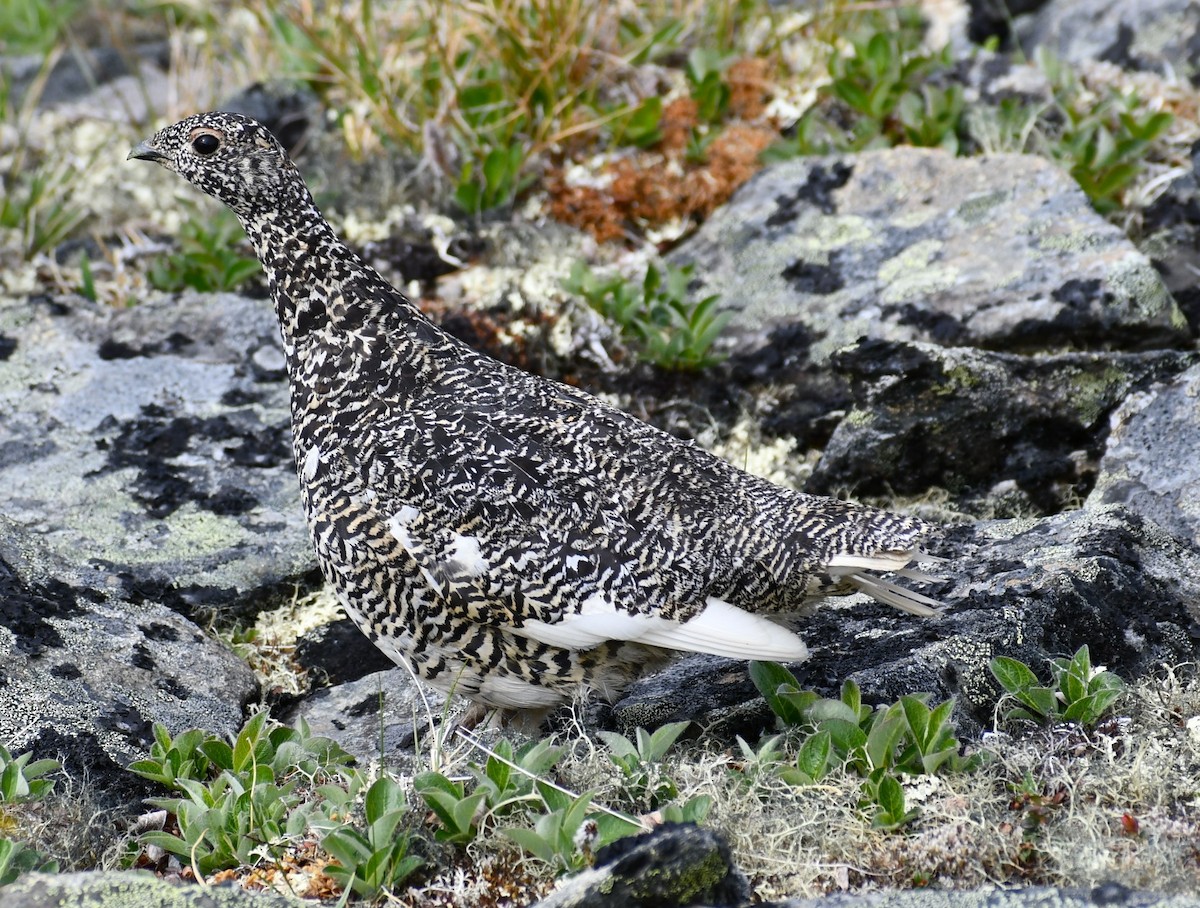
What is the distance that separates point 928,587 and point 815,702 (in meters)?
1.06

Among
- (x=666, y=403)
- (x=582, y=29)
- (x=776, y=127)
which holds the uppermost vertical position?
(x=582, y=29)

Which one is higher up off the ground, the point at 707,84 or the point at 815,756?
the point at 707,84

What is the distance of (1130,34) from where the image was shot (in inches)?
347

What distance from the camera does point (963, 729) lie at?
428 cm

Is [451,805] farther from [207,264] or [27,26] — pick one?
[27,26]

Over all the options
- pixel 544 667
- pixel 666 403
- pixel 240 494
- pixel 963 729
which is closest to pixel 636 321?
pixel 666 403

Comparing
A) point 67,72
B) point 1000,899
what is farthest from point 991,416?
point 67,72

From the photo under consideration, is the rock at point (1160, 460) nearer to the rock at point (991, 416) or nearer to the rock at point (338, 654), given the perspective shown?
the rock at point (991, 416)

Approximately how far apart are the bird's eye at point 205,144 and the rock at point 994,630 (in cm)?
267

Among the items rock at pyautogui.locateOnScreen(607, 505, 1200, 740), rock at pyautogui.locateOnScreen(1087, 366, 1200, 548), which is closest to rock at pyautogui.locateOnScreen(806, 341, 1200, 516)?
rock at pyautogui.locateOnScreen(1087, 366, 1200, 548)

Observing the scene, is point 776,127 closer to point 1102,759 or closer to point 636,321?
point 636,321

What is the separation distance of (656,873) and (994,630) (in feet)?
6.28

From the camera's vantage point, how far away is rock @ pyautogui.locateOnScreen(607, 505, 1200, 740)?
4.55 metres

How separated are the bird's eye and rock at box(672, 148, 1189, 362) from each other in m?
2.84
